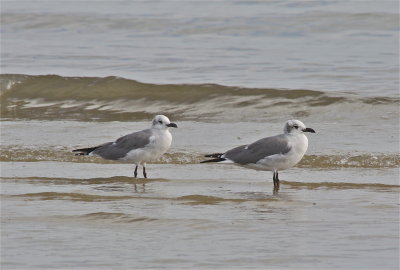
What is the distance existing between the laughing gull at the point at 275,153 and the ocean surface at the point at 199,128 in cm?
24

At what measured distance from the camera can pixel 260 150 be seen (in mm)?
10672

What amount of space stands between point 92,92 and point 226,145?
557 centimetres

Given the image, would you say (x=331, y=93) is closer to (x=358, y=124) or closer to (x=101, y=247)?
(x=358, y=124)

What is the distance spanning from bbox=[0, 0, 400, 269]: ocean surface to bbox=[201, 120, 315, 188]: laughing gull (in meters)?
0.24

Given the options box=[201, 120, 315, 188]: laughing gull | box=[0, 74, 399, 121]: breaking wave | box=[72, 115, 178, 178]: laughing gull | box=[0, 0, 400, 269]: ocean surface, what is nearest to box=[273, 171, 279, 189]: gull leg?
box=[201, 120, 315, 188]: laughing gull

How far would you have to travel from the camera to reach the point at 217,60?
66.6 feet

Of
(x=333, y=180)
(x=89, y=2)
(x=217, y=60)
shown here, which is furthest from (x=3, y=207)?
(x=89, y=2)

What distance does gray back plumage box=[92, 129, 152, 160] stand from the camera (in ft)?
37.1

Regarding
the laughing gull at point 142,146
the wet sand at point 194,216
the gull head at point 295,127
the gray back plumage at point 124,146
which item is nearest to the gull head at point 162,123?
the laughing gull at point 142,146

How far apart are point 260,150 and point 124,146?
5.65ft

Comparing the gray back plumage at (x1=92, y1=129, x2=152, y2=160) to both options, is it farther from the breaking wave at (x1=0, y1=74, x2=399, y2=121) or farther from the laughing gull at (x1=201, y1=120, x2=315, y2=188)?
the breaking wave at (x1=0, y1=74, x2=399, y2=121)

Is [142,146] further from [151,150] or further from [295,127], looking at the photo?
[295,127]

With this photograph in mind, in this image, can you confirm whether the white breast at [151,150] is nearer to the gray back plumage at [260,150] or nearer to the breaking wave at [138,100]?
the gray back plumage at [260,150]

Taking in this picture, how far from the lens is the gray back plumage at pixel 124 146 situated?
11.3 metres
